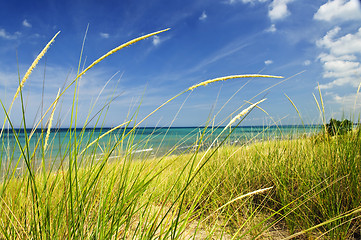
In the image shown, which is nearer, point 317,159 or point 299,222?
point 299,222

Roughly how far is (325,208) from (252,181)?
647mm

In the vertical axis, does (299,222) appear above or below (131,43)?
below

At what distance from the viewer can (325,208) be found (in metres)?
1.54

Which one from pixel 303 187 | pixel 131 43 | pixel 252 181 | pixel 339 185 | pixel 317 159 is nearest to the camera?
pixel 131 43

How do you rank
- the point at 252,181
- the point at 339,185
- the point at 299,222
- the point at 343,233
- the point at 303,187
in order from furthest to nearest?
the point at 252,181, the point at 303,187, the point at 299,222, the point at 339,185, the point at 343,233

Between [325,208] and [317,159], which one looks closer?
[325,208]

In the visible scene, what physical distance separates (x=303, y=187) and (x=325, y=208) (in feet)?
0.78

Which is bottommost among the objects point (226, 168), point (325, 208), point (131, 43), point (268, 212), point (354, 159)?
point (268, 212)

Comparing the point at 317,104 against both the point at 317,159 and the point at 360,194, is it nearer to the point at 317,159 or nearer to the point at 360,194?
the point at 317,159

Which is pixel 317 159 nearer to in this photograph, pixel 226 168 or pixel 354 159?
pixel 354 159

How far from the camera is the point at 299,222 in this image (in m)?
1.61

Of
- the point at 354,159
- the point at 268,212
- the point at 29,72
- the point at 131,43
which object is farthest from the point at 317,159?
the point at 29,72

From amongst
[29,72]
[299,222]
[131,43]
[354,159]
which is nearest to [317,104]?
[354,159]

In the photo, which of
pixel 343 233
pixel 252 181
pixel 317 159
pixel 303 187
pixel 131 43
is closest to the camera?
pixel 131 43
